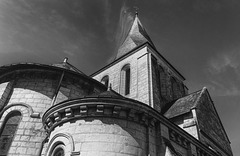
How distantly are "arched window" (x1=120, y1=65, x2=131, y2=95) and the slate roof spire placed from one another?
1886 mm

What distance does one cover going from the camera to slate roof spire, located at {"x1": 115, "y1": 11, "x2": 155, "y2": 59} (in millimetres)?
20922

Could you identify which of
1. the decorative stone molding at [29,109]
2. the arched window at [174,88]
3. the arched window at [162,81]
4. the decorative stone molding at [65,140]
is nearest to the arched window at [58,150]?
the decorative stone molding at [65,140]

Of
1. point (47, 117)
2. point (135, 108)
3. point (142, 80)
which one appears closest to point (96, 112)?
point (135, 108)

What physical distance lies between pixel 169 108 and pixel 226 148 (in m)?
5.50

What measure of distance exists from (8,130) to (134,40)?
1660 centimetres

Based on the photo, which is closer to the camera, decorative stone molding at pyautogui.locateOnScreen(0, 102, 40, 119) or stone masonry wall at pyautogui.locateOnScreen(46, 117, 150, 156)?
stone masonry wall at pyautogui.locateOnScreen(46, 117, 150, 156)

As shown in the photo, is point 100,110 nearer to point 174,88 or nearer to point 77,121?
point 77,121

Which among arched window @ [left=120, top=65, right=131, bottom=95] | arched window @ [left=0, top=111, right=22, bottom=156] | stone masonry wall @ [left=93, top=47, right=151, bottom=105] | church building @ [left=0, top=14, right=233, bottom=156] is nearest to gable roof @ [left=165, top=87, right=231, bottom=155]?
church building @ [left=0, top=14, right=233, bottom=156]

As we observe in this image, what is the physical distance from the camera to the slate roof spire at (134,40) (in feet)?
68.6

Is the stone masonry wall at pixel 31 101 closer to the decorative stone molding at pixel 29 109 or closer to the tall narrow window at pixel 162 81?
the decorative stone molding at pixel 29 109

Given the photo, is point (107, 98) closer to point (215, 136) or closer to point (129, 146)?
point (129, 146)

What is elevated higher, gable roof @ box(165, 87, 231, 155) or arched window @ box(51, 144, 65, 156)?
gable roof @ box(165, 87, 231, 155)

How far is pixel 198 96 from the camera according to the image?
14945mm

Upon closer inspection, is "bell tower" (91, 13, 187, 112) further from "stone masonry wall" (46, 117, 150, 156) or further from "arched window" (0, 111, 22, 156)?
"arched window" (0, 111, 22, 156)
